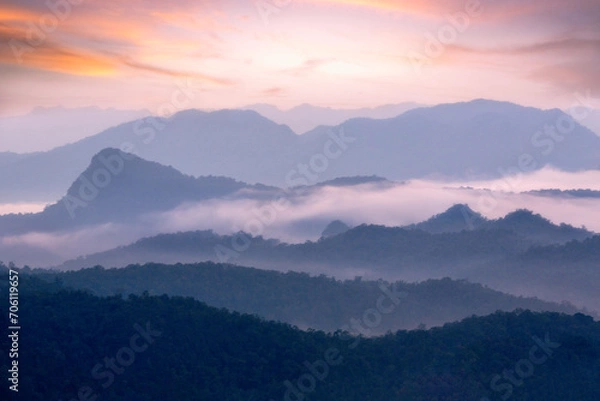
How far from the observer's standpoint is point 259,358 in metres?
52.1

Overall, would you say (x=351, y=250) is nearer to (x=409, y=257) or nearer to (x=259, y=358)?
(x=409, y=257)

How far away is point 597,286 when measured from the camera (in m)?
141

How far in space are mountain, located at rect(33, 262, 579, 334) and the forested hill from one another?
88.3 ft

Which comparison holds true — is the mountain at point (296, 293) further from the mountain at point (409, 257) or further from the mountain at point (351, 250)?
the mountain at point (351, 250)

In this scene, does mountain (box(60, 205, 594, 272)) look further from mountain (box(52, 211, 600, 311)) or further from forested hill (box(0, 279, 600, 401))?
forested hill (box(0, 279, 600, 401))

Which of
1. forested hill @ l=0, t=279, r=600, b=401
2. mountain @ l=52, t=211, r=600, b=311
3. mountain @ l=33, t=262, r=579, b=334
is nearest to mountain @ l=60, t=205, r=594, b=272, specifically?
mountain @ l=52, t=211, r=600, b=311

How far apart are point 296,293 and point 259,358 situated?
43.8 metres

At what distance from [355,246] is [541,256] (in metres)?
39.4

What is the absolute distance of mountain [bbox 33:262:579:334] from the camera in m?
87.9

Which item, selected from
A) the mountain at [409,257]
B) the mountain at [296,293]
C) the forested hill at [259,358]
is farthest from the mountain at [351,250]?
the forested hill at [259,358]

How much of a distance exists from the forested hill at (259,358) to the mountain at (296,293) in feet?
88.3

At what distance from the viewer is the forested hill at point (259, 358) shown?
4734 cm

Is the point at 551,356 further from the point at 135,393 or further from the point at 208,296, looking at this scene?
the point at 208,296

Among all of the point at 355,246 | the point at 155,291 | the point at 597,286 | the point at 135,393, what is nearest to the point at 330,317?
the point at 155,291
